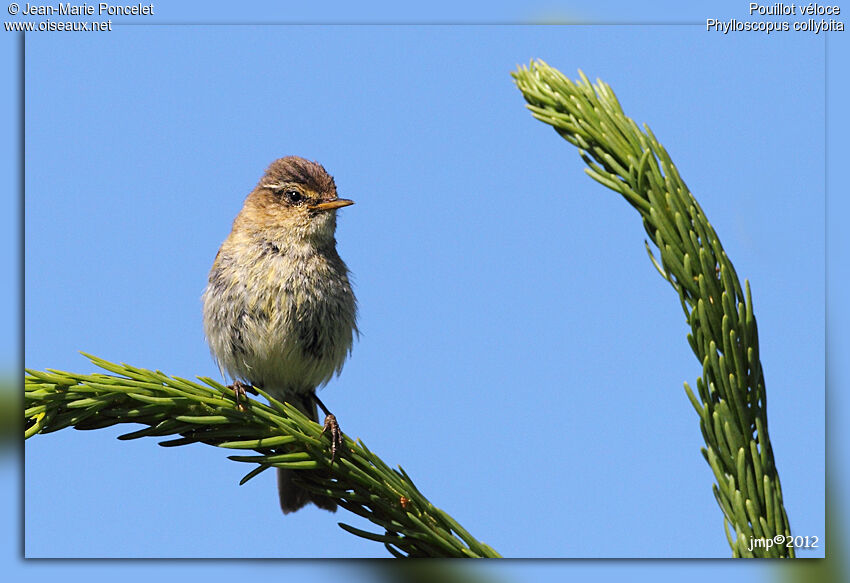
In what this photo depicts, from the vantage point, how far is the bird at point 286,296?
487cm

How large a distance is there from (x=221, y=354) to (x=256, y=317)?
1.29 feet

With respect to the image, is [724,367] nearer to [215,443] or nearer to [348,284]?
[215,443]

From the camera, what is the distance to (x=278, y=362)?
4.99m

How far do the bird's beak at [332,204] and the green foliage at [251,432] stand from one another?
225 cm

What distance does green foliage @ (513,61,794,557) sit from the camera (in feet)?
9.12

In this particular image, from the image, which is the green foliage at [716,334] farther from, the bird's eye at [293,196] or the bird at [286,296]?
the bird's eye at [293,196]

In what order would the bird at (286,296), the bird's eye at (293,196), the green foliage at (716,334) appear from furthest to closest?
the bird's eye at (293,196), the bird at (286,296), the green foliage at (716,334)

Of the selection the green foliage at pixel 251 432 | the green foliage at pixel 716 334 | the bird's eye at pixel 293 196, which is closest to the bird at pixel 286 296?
the bird's eye at pixel 293 196

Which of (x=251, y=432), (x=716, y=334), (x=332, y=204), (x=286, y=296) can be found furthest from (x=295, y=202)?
(x=716, y=334)

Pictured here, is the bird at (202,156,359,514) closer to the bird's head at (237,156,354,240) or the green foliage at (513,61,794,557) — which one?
the bird's head at (237,156,354,240)

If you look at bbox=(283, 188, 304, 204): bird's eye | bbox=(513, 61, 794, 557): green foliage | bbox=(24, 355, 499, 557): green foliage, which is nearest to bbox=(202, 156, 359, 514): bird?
bbox=(283, 188, 304, 204): bird's eye

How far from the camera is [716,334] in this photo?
2877mm

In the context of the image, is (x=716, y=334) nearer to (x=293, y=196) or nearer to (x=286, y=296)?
(x=286, y=296)

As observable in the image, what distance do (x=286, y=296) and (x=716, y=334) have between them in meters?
2.73
